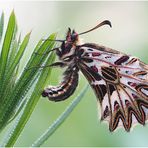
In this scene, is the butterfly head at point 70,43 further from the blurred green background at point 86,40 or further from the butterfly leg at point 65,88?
the blurred green background at point 86,40

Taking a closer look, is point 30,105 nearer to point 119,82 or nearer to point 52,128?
point 52,128

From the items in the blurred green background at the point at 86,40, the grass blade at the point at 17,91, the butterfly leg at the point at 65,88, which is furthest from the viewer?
the blurred green background at the point at 86,40

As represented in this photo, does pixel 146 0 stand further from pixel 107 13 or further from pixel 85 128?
pixel 85 128

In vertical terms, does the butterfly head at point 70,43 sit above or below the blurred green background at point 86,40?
above

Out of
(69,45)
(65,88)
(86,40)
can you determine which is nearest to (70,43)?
(69,45)

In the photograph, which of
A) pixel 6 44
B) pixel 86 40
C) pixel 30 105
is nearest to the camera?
pixel 6 44

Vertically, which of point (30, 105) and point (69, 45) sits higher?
point (69, 45)

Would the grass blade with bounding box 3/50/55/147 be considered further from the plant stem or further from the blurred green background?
the blurred green background

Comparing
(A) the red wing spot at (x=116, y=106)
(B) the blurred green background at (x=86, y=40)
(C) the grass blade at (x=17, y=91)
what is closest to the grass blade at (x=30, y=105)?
(C) the grass blade at (x=17, y=91)

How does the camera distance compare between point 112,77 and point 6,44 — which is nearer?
point 6,44
